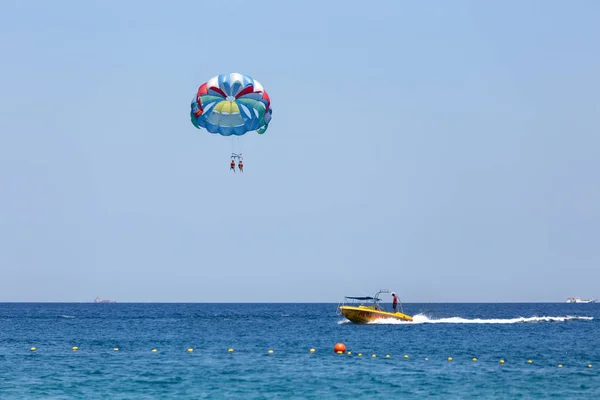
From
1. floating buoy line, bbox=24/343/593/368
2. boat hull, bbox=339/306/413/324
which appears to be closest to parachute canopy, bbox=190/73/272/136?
floating buoy line, bbox=24/343/593/368

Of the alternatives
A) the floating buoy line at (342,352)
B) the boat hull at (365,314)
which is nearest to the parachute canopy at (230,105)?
the floating buoy line at (342,352)

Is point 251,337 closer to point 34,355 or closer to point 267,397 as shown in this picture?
point 34,355

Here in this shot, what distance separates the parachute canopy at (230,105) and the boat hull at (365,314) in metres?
28.9

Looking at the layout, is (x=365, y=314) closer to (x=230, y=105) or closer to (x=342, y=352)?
(x=342, y=352)

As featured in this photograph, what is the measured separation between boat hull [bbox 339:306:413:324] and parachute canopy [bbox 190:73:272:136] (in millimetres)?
28934

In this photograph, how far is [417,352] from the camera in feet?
194

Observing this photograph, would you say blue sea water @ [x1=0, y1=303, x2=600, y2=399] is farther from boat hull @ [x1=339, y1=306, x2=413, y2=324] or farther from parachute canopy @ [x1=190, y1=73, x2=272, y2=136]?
parachute canopy @ [x1=190, y1=73, x2=272, y2=136]

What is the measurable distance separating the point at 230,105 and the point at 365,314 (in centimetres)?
3168

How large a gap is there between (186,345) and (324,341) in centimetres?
1052

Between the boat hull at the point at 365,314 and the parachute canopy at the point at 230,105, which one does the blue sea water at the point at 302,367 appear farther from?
the parachute canopy at the point at 230,105

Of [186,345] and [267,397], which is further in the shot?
[186,345]

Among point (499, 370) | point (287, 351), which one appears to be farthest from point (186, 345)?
point (499, 370)

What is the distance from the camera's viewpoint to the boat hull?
85562mm

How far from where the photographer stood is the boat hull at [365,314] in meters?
85.6
